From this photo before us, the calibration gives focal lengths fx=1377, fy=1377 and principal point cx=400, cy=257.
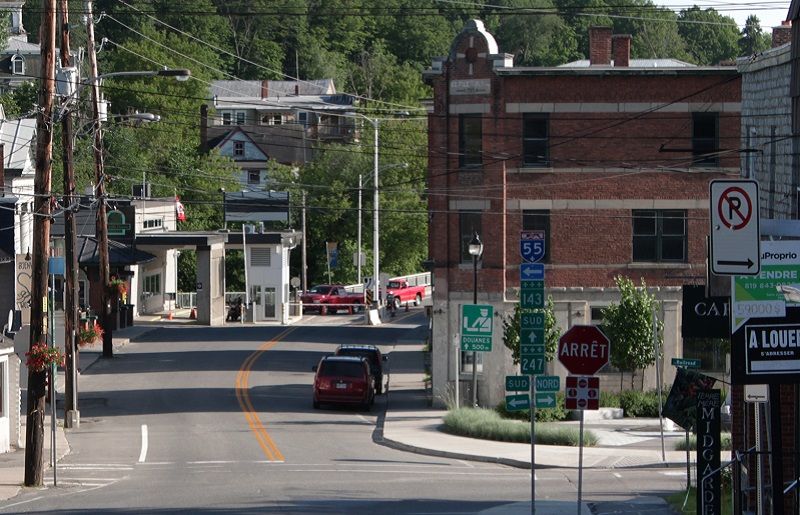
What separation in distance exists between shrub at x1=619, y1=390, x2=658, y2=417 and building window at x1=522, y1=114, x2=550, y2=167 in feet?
24.4

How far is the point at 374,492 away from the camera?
25594mm

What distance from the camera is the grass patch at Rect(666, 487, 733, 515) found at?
2288 centimetres

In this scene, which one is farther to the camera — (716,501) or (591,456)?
(591,456)

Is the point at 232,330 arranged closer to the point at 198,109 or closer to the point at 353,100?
the point at 198,109

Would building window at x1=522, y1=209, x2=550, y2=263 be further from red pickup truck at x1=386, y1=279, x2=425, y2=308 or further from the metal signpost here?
red pickup truck at x1=386, y1=279, x2=425, y2=308

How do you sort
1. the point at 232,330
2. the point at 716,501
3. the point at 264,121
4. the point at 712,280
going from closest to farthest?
the point at 716,501
the point at 712,280
the point at 232,330
the point at 264,121

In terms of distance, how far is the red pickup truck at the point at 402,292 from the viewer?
8214 cm

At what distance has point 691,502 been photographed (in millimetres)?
23547

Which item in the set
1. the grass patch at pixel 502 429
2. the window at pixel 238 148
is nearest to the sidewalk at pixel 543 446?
the grass patch at pixel 502 429

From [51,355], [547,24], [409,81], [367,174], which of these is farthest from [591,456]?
[547,24]

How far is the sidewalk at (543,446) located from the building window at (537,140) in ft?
26.8

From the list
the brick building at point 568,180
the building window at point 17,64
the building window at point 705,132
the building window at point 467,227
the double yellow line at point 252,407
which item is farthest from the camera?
the building window at point 17,64

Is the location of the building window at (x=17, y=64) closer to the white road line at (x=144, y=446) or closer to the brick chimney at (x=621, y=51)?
the brick chimney at (x=621, y=51)

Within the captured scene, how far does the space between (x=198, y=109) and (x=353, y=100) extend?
21598 mm
